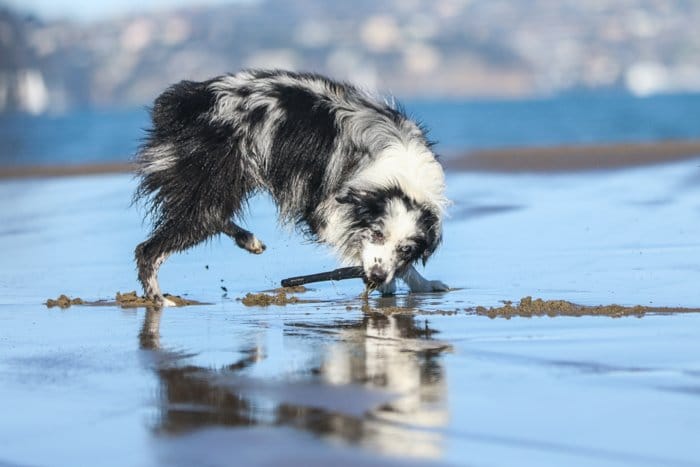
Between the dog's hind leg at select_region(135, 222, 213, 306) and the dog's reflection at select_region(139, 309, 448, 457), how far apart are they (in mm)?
1475

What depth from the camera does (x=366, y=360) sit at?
5.13m

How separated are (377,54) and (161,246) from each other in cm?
11331

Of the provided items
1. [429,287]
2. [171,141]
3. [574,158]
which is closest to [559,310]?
[429,287]

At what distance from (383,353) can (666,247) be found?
12.4ft

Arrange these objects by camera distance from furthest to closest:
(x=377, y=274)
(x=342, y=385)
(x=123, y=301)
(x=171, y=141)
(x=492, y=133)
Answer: (x=492, y=133)
(x=171, y=141)
(x=123, y=301)
(x=377, y=274)
(x=342, y=385)

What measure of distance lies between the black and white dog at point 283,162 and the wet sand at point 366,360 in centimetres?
37

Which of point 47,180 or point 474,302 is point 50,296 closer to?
point 474,302

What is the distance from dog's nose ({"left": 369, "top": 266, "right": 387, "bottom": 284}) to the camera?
22.2 feet

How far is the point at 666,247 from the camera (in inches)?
336

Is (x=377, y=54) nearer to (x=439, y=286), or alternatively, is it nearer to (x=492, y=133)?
Answer: (x=492, y=133)

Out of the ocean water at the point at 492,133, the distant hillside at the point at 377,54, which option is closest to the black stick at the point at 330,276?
the ocean water at the point at 492,133

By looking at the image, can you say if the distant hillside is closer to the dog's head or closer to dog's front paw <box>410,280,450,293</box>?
dog's front paw <box>410,280,450,293</box>

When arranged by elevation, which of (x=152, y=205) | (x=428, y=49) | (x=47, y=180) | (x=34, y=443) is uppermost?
(x=428, y=49)

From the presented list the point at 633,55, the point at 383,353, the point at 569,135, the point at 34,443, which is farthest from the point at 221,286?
the point at 633,55
